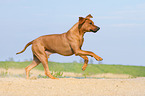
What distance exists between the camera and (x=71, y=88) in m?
7.77

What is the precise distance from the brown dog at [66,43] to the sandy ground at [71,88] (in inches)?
30.0

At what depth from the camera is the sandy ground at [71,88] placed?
24.3ft

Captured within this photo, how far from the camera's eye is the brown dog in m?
8.23

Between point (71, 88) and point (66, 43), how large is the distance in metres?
1.67

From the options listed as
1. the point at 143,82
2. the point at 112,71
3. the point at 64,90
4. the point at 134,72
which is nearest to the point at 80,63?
the point at 112,71

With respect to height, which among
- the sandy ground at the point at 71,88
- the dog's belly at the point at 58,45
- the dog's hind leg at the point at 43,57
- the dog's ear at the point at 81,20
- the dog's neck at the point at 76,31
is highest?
the dog's ear at the point at 81,20

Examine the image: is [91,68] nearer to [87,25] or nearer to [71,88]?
[87,25]

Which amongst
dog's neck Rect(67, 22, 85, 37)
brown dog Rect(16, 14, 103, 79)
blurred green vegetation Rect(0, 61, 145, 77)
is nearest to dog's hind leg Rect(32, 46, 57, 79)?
brown dog Rect(16, 14, 103, 79)

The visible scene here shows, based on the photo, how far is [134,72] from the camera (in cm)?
1575

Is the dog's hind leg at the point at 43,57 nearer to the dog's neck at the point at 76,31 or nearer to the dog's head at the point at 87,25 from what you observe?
the dog's neck at the point at 76,31

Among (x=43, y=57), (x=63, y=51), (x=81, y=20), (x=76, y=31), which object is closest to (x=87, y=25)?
(x=81, y=20)

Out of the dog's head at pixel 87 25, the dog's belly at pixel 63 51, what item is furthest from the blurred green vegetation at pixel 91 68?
the dog's head at pixel 87 25

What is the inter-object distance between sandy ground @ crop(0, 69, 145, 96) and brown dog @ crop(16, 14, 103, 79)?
76 cm

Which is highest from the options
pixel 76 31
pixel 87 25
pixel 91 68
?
pixel 87 25
